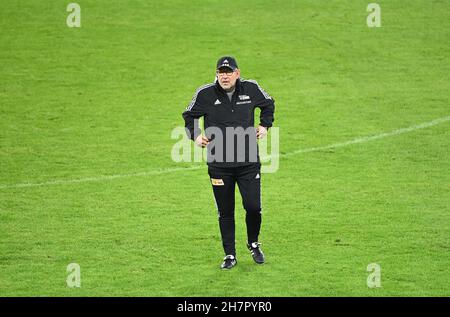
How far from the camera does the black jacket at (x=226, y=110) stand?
376 inches

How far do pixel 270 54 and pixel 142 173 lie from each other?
20.1 ft

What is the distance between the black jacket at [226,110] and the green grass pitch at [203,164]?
1360mm

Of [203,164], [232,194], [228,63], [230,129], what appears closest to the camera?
[228,63]

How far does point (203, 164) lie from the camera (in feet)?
47.6

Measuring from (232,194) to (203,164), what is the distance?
4.71 m

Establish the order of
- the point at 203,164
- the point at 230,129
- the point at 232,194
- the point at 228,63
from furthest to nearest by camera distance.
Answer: the point at 203,164
the point at 232,194
the point at 230,129
the point at 228,63

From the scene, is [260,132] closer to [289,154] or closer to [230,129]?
[230,129]

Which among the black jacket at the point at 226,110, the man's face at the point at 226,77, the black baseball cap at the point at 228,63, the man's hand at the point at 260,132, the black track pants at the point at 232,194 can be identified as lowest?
the black track pants at the point at 232,194

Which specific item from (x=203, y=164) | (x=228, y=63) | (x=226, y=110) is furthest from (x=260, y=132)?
(x=203, y=164)

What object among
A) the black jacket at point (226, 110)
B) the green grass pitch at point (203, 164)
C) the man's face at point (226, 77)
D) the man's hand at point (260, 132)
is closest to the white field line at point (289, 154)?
the green grass pitch at point (203, 164)

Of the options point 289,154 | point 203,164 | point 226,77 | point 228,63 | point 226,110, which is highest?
point 228,63

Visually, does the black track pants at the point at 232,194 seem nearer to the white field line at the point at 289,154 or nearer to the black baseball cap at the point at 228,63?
the black baseball cap at the point at 228,63

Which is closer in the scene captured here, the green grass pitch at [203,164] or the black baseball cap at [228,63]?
the black baseball cap at [228,63]
